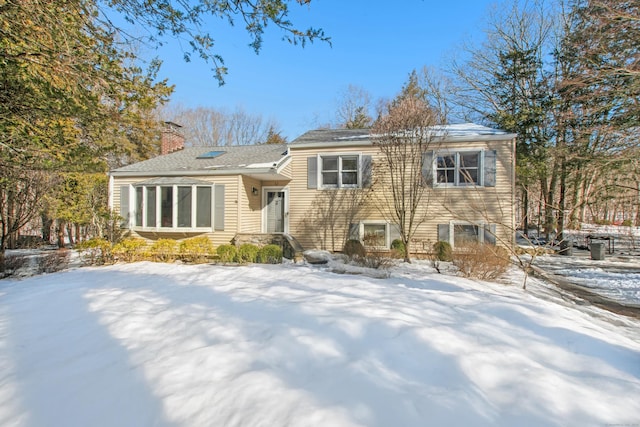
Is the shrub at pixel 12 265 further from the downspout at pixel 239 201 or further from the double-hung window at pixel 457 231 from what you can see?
the double-hung window at pixel 457 231

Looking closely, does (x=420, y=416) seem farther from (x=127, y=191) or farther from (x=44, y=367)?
(x=127, y=191)

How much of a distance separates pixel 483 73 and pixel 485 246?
17151 mm

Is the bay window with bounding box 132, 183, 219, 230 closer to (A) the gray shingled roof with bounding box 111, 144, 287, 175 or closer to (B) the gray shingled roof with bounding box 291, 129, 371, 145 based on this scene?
(A) the gray shingled roof with bounding box 111, 144, 287, 175

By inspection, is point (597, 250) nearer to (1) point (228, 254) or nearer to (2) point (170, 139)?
(1) point (228, 254)

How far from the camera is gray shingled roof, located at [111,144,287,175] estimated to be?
10.9 m

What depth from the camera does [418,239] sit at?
10.6 metres

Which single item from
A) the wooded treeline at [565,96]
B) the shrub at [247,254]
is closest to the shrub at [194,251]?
the shrub at [247,254]

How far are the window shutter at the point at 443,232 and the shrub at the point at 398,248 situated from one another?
1.43 metres

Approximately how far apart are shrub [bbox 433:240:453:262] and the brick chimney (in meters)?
13.3

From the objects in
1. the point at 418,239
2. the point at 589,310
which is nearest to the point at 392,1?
the point at 589,310

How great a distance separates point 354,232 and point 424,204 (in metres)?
2.63

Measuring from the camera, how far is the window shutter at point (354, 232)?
36.2 ft

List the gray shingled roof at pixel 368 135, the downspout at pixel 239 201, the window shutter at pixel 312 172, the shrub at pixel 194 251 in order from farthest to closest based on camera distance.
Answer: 1. the window shutter at pixel 312 172
2. the downspout at pixel 239 201
3. the gray shingled roof at pixel 368 135
4. the shrub at pixel 194 251

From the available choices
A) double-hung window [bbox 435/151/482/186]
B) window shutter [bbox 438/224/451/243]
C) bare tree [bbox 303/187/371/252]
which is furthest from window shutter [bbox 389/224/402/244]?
double-hung window [bbox 435/151/482/186]
